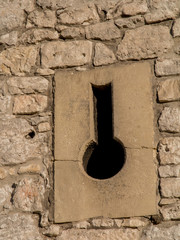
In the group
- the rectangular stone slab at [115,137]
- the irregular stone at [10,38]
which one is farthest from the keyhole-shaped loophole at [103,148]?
the irregular stone at [10,38]

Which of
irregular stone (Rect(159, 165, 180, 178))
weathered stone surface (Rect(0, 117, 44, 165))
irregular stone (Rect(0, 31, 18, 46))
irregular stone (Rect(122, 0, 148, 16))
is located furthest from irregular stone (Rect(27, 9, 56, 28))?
irregular stone (Rect(159, 165, 180, 178))

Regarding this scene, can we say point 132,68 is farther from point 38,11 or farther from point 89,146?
point 38,11

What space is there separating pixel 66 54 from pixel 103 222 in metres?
1.41

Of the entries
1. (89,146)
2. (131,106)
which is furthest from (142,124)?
(89,146)

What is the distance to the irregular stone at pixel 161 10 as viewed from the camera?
386 centimetres

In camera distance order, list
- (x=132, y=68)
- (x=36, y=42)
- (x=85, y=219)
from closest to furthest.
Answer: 1. (x=85, y=219)
2. (x=132, y=68)
3. (x=36, y=42)

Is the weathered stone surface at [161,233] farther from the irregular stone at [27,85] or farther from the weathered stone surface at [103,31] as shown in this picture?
the weathered stone surface at [103,31]

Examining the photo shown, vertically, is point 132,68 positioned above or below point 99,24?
below

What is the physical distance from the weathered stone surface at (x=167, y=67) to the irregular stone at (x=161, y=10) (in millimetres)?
381

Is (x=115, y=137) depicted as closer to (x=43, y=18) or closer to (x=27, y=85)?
(x=27, y=85)

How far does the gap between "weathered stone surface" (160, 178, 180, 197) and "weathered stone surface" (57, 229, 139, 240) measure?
13.6 inches

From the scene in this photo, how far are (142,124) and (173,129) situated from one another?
0.23 metres

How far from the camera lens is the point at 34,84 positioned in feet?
12.8

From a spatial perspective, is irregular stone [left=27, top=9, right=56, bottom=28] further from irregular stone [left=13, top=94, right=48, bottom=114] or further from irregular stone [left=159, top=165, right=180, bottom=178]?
irregular stone [left=159, top=165, right=180, bottom=178]
